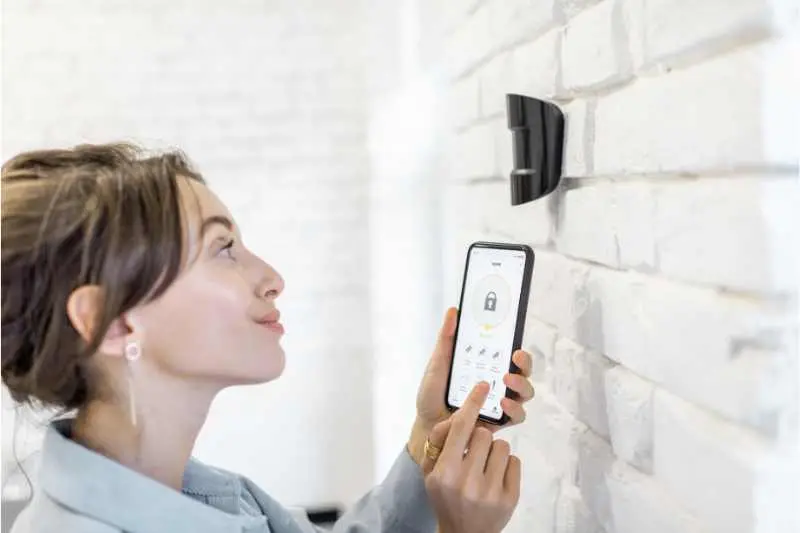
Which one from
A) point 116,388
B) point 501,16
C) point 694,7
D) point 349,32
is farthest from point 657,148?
point 349,32

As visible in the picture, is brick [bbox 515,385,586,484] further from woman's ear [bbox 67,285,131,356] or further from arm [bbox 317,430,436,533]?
woman's ear [bbox 67,285,131,356]

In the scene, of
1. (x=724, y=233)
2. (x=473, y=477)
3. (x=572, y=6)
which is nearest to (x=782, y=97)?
(x=724, y=233)

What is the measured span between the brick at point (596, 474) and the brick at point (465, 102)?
0.43 m

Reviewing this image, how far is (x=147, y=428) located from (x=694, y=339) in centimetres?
47

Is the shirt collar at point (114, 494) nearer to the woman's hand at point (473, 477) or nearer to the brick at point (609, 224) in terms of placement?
the woman's hand at point (473, 477)

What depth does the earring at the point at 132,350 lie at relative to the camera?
706 millimetres

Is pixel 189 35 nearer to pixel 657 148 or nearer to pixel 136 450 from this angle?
pixel 136 450

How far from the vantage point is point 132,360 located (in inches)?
28.2

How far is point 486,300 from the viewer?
29.1 inches

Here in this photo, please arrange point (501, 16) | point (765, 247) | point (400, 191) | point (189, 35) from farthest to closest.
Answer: point (189, 35)
point (400, 191)
point (501, 16)
point (765, 247)

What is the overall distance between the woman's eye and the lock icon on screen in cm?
A: 22

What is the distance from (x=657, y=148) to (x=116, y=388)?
48cm

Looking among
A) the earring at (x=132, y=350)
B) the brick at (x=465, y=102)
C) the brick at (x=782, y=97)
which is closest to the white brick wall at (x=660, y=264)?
the brick at (x=782, y=97)

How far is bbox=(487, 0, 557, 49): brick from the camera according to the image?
74 cm
